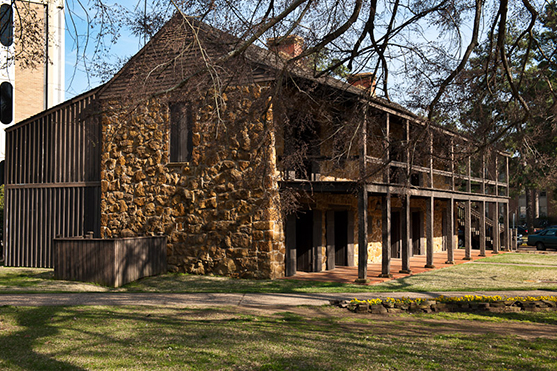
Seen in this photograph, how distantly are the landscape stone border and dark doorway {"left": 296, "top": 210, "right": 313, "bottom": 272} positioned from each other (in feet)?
18.5

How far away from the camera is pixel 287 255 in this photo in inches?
585

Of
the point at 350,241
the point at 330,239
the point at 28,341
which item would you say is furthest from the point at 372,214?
the point at 28,341

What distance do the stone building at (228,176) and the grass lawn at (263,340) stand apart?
3.93m

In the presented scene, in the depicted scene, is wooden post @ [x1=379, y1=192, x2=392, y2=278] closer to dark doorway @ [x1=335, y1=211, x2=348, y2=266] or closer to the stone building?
the stone building

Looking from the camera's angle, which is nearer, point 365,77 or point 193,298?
point 365,77

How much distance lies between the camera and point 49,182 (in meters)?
18.1

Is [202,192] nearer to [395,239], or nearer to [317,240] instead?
[317,240]

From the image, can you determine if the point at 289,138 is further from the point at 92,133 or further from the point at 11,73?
the point at 11,73

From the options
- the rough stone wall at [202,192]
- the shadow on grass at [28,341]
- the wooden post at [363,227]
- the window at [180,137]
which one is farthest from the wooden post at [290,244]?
the shadow on grass at [28,341]

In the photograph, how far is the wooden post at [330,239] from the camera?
16.9 m

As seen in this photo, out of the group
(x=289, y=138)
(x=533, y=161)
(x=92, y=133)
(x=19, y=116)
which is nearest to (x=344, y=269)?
(x=289, y=138)

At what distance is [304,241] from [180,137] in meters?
4.91

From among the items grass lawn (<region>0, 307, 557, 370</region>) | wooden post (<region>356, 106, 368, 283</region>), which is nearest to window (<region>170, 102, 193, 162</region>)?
wooden post (<region>356, 106, 368, 283</region>)

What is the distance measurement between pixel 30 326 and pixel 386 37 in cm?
740
